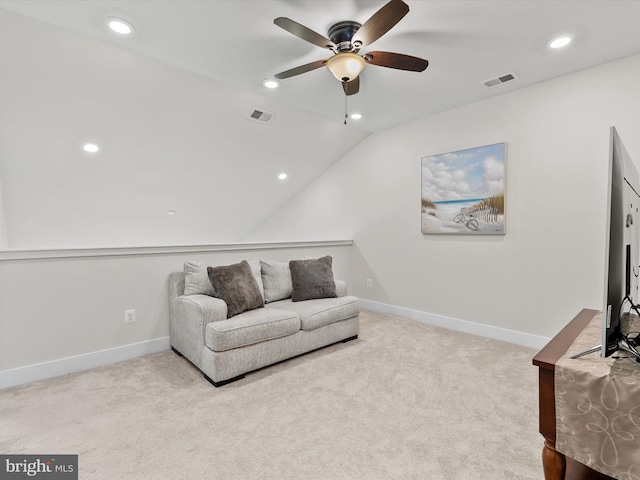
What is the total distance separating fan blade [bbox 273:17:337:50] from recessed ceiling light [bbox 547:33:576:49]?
1.65m

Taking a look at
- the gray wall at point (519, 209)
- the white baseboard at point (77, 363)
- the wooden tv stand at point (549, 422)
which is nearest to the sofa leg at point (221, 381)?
the white baseboard at point (77, 363)

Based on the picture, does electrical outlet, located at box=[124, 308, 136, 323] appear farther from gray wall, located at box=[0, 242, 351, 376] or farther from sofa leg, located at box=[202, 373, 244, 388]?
sofa leg, located at box=[202, 373, 244, 388]

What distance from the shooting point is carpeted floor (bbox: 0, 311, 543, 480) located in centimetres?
163

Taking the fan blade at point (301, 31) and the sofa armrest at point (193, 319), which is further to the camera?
the sofa armrest at point (193, 319)

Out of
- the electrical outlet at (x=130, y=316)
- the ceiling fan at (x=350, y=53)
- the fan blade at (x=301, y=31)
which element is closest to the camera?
the fan blade at (x=301, y=31)

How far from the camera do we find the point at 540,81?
307 centimetres

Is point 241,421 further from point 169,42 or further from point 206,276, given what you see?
point 169,42

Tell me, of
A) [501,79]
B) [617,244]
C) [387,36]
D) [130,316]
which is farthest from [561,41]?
[130,316]

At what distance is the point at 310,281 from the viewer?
11.2ft

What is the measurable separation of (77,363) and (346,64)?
10.2ft

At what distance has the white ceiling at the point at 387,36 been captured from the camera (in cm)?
206

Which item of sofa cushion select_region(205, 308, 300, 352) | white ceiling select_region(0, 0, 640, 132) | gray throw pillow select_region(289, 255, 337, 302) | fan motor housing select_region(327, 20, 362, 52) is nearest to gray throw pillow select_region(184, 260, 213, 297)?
sofa cushion select_region(205, 308, 300, 352)

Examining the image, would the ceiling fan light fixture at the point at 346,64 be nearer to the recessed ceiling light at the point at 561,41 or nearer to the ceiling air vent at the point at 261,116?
the recessed ceiling light at the point at 561,41

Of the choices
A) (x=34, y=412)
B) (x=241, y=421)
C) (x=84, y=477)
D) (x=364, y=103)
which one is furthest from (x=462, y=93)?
(x=34, y=412)
